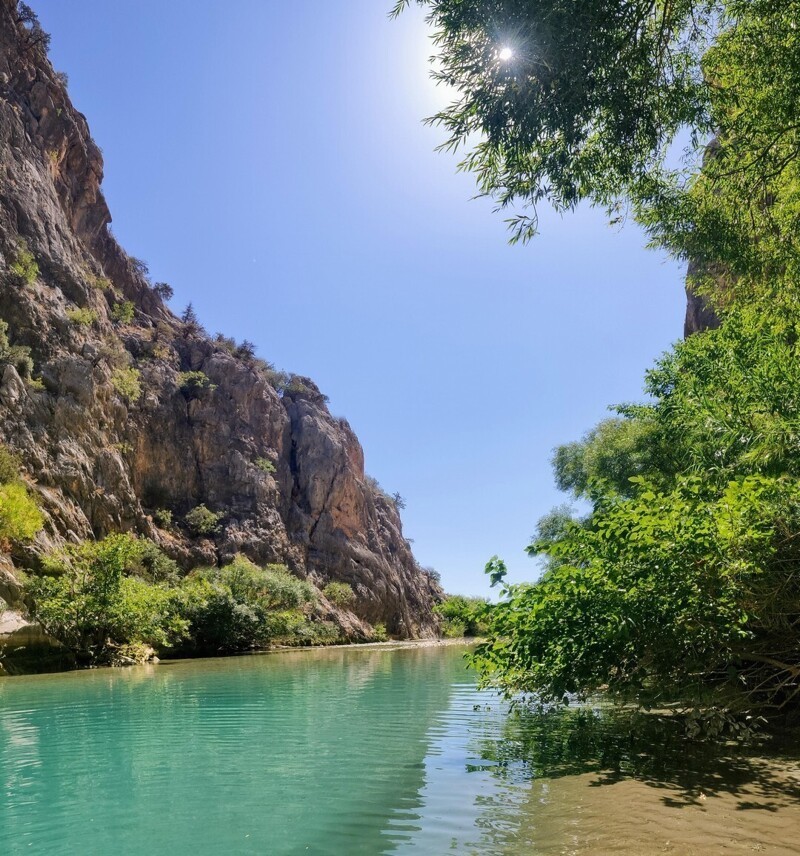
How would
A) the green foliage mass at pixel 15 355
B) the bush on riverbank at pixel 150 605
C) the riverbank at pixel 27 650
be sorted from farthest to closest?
the green foliage mass at pixel 15 355, the bush on riverbank at pixel 150 605, the riverbank at pixel 27 650

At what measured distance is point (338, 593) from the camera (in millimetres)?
58594

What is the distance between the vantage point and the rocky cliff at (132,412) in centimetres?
3812

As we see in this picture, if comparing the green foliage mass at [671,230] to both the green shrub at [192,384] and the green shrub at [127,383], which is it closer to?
the green shrub at [127,383]

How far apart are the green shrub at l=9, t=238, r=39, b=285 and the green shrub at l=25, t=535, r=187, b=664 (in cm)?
1988

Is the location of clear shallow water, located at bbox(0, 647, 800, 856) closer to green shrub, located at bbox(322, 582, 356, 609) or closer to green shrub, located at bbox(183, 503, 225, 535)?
green shrub, located at bbox(183, 503, 225, 535)

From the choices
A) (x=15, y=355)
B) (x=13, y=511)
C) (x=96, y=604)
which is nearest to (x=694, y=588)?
(x=96, y=604)

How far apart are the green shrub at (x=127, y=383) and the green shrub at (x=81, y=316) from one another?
4.12 meters

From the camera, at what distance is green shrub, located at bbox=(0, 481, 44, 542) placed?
77.7 ft

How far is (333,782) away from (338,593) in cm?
5337

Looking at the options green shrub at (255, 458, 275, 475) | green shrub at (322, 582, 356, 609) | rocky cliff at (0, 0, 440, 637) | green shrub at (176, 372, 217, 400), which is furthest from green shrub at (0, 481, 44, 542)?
green shrub at (322, 582, 356, 609)

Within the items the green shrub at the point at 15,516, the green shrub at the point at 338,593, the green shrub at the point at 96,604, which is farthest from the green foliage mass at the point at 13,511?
the green shrub at the point at 338,593

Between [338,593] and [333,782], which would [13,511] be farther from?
[338,593]

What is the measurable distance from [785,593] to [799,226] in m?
4.03

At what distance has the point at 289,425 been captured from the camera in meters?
66.9
